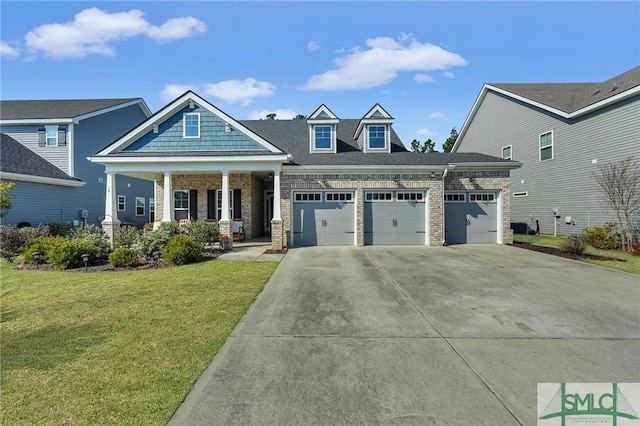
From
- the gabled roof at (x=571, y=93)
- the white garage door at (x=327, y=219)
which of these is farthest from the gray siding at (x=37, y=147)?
the gabled roof at (x=571, y=93)

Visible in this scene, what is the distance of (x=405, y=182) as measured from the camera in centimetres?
1488

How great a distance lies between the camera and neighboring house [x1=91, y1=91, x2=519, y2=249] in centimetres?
1415

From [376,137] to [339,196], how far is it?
4774mm

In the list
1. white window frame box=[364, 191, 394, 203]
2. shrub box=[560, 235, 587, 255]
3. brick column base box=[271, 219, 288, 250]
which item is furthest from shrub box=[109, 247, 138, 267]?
shrub box=[560, 235, 587, 255]

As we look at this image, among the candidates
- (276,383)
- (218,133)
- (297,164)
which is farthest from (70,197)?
(276,383)

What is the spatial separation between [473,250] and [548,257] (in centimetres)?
253

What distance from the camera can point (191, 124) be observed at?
1466 centimetres

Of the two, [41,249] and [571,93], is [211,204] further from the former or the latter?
[571,93]

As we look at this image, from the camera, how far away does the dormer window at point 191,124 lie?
576 inches

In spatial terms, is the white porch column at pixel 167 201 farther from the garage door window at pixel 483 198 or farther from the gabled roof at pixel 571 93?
the gabled roof at pixel 571 93

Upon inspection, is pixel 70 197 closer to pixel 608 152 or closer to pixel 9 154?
pixel 9 154

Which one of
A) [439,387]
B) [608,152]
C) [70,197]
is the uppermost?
[608,152]

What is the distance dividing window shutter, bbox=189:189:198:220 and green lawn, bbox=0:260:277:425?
9095 millimetres

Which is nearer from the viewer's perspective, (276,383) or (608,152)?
(276,383)
